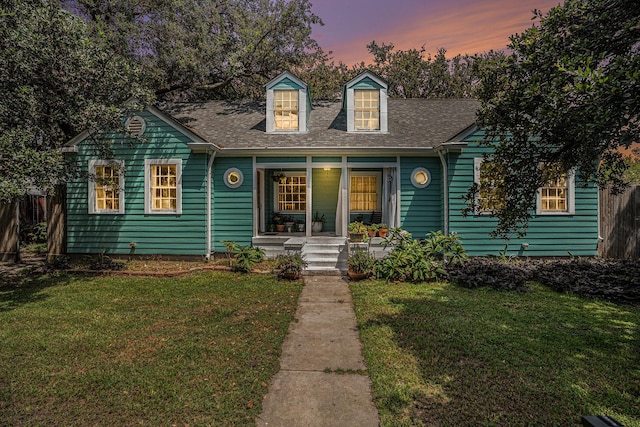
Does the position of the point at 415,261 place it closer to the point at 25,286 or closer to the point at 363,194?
the point at 363,194

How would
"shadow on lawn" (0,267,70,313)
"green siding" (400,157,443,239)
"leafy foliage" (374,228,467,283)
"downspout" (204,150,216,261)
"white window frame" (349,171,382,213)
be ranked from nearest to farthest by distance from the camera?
"shadow on lawn" (0,267,70,313) < "leafy foliage" (374,228,467,283) < "downspout" (204,150,216,261) < "green siding" (400,157,443,239) < "white window frame" (349,171,382,213)

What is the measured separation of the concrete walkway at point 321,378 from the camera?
2.82 metres

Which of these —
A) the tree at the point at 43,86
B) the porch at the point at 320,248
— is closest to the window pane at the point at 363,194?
the porch at the point at 320,248

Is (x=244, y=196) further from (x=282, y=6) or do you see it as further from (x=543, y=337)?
(x=282, y=6)

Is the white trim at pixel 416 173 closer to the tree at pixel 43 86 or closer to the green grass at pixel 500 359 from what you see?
the green grass at pixel 500 359

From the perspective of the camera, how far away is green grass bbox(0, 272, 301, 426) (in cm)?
290

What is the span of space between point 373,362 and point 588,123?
11.0 feet

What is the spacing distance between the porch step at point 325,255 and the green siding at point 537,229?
3441 millimetres

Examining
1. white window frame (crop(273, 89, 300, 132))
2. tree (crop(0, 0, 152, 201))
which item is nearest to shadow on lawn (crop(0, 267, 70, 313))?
tree (crop(0, 0, 152, 201))

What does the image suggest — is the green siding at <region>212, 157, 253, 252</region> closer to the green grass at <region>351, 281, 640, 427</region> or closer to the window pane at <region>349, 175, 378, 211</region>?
the window pane at <region>349, 175, 378, 211</region>

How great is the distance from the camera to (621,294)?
6051 mm

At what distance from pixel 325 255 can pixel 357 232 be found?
118cm

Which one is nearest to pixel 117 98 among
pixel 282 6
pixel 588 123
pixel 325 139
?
pixel 325 139

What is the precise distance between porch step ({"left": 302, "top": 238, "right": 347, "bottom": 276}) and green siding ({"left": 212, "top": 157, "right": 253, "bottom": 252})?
219 centimetres
